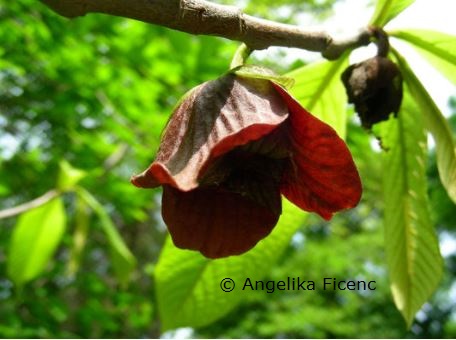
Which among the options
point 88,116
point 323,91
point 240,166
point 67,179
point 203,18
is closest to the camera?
point 203,18

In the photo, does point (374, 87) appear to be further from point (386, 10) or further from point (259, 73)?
point (259, 73)

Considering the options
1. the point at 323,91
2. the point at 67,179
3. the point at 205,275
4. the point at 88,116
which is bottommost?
the point at 88,116

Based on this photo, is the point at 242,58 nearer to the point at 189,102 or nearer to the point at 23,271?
the point at 189,102

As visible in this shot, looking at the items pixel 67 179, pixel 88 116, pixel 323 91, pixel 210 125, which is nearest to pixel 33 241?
pixel 67 179

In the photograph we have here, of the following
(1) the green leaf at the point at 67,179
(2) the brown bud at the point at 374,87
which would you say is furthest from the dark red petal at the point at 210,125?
(1) the green leaf at the point at 67,179

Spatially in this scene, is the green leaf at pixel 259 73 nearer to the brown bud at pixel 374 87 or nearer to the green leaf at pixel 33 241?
the brown bud at pixel 374 87
